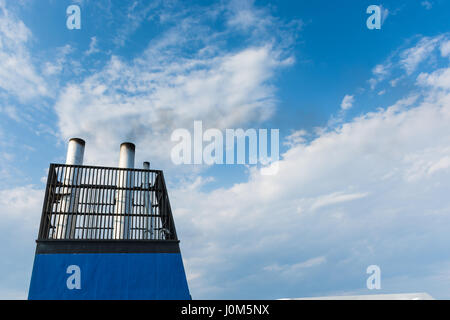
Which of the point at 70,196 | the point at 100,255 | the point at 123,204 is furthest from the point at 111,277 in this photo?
the point at 70,196

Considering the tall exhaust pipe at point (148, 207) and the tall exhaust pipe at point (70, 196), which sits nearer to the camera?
the tall exhaust pipe at point (70, 196)

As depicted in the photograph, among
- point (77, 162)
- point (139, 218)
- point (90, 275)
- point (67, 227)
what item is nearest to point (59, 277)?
point (90, 275)

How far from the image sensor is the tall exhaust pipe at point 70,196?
557 inches

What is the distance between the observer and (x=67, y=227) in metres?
14.1

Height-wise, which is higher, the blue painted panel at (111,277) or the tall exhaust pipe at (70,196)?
the tall exhaust pipe at (70,196)

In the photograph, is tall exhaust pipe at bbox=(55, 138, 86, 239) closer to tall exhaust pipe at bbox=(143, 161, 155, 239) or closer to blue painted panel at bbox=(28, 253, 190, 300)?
blue painted panel at bbox=(28, 253, 190, 300)

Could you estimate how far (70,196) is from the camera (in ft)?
49.9

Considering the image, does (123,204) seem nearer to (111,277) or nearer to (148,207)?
(148,207)

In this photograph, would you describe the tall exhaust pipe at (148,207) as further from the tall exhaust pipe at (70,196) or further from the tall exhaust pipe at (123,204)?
the tall exhaust pipe at (70,196)

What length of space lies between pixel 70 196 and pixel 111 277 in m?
4.91
